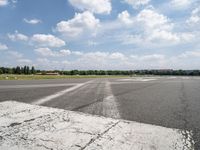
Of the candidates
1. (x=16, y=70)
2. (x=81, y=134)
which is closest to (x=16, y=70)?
(x=16, y=70)

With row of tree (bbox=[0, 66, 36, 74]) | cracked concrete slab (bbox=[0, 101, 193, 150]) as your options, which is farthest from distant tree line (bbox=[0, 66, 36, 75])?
cracked concrete slab (bbox=[0, 101, 193, 150])

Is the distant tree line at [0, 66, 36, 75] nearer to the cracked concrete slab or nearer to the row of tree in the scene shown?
the row of tree

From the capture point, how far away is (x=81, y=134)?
4020 mm

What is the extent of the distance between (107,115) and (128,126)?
120 cm

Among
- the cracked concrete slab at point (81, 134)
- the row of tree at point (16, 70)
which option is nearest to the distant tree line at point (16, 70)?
the row of tree at point (16, 70)

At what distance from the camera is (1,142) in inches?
141

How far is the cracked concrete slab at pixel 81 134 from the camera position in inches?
137

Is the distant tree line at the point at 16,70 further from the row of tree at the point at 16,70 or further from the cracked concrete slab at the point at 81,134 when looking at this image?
the cracked concrete slab at the point at 81,134

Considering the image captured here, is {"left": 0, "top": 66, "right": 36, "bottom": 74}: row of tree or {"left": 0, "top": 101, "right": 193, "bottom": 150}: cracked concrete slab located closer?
{"left": 0, "top": 101, "right": 193, "bottom": 150}: cracked concrete slab

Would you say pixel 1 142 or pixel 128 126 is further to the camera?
pixel 128 126

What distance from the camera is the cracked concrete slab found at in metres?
3.48

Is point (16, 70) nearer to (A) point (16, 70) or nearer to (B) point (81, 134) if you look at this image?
(A) point (16, 70)

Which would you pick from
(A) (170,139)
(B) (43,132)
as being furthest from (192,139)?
(B) (43,132)

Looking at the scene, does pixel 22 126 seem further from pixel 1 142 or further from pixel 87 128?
pixel 87 128
